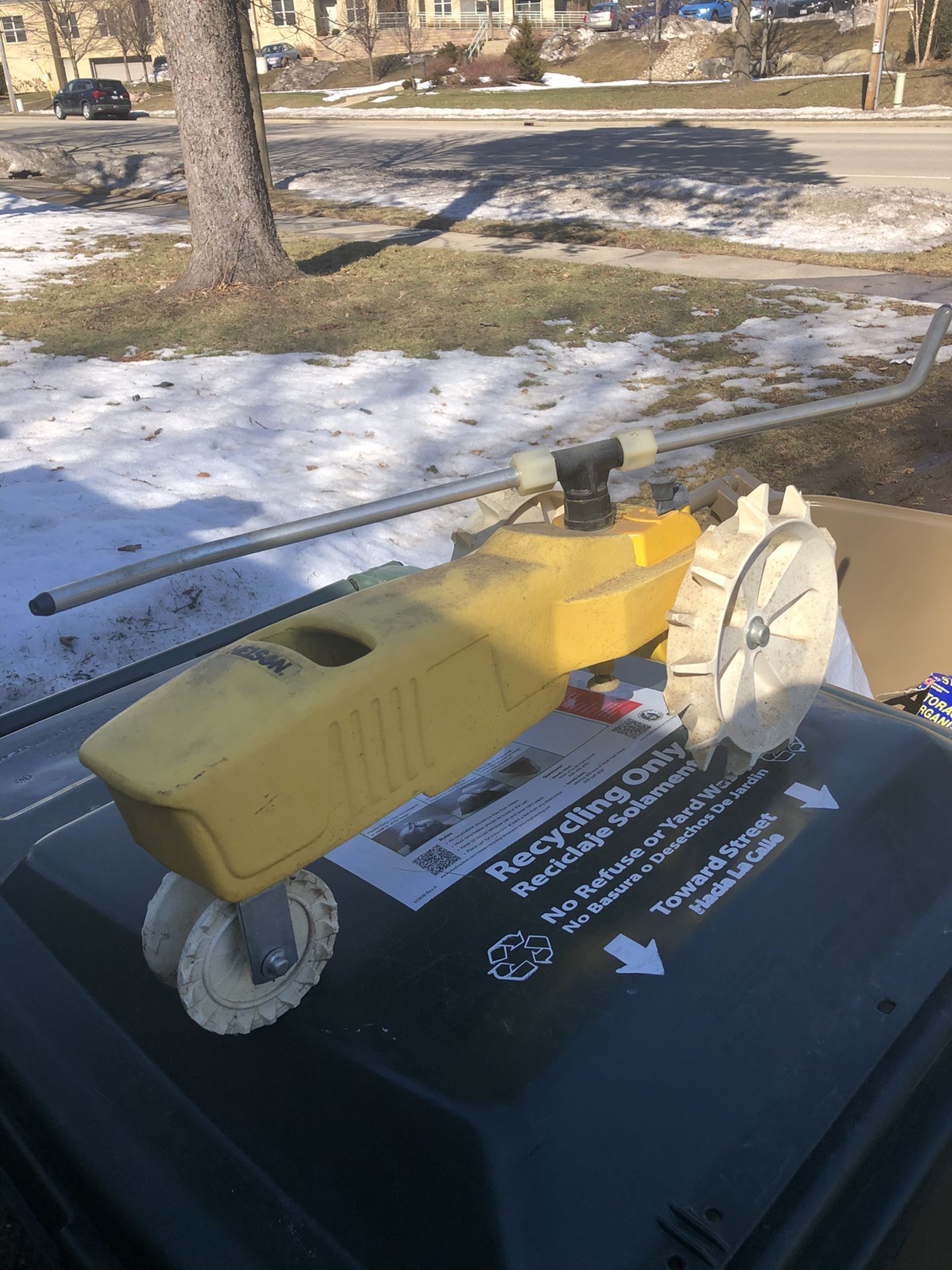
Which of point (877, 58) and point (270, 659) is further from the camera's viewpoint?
point (877, 58)

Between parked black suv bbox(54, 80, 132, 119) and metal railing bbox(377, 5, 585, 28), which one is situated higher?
metal railing bbox(377, 5, 585, 28)

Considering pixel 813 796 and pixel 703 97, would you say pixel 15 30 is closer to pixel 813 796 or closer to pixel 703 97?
pixel 703 97

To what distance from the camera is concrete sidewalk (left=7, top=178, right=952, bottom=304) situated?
7879 millimetres

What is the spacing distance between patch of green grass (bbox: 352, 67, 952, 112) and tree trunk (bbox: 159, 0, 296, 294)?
17.0m

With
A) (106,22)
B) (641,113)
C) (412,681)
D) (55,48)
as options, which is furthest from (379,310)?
(55,48)

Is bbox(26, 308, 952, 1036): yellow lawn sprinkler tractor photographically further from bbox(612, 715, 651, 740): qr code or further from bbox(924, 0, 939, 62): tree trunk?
bbox(924, 0, 939, 62): tree trunk

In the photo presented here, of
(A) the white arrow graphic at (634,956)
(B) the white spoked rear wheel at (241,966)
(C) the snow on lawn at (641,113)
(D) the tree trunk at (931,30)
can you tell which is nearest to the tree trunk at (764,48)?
(C) the snow on lawn at (641,113)

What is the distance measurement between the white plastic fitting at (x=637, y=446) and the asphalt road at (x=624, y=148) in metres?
11.7

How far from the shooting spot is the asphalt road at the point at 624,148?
1295 cm

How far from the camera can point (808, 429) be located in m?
5.20

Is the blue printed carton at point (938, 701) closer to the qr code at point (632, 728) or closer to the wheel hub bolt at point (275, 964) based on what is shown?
the qr code at point (632, 728)

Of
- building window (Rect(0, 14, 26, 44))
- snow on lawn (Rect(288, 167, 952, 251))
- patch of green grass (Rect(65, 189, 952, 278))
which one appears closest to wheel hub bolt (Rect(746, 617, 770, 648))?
patch of green grass (Rect(65, 189, 952, 278))

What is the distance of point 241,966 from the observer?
3.57 ft

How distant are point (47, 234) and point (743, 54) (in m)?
21.7
